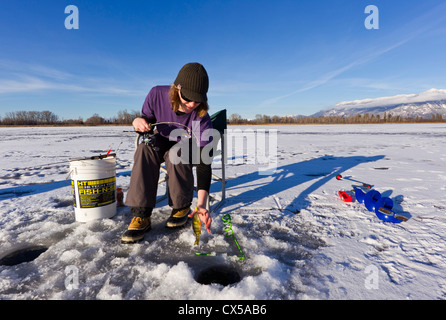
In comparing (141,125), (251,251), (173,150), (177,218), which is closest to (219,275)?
(251,251)

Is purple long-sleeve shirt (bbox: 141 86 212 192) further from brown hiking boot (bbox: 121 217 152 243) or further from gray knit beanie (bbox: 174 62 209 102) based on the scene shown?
brown hiking boot (bbox: 121 217 152 243)

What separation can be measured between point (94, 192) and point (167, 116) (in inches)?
40.3

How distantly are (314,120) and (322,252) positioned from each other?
55.6 metres

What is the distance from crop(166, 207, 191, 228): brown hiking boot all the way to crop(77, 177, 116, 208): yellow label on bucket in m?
0.70

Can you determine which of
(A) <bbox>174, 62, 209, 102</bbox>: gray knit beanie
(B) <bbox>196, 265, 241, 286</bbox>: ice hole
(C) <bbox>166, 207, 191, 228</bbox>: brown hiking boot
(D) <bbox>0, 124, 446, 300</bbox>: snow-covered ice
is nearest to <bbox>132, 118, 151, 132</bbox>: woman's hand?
(A) <bbox>174, 62, 209, 102</bbox>: gray knit beanie

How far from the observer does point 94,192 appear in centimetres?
216

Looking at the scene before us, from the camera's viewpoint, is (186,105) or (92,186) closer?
(186,105)

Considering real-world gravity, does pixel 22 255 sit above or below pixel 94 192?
below

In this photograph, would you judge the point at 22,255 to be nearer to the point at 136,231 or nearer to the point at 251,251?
the point at 136,231

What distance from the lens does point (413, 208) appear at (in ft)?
8.46

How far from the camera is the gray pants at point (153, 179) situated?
1.92m

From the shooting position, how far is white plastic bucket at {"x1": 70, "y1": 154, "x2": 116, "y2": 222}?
2.09 m

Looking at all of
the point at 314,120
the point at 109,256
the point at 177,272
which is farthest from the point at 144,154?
the point at 314,120
